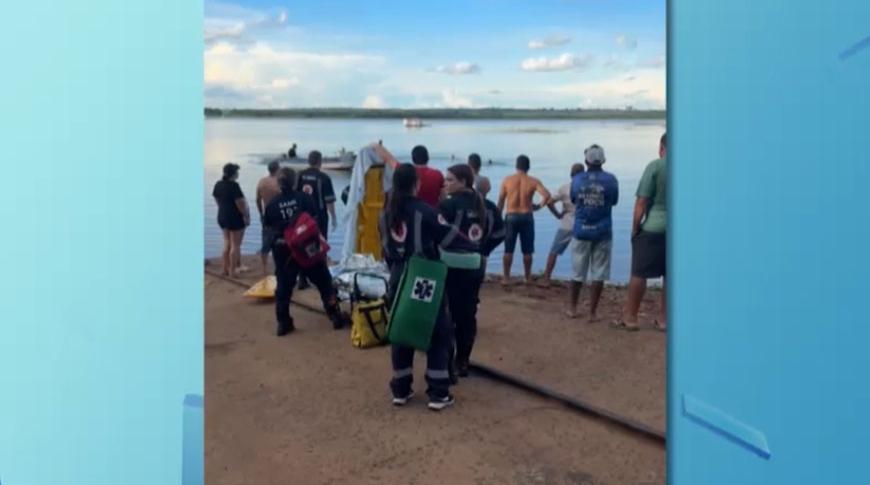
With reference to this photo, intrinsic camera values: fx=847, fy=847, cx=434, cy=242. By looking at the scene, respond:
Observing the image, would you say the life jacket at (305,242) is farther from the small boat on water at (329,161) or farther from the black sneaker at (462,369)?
the black sneaker at (462,369)

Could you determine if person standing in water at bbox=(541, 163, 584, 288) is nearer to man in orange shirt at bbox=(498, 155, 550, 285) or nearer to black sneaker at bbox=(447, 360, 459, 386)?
man in orange shirt at bbox=(498, 155, 550, 285)

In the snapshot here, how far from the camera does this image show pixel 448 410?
2107 mm

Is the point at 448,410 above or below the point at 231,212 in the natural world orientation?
below

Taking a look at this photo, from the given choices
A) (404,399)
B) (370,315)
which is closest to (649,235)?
(404,399)

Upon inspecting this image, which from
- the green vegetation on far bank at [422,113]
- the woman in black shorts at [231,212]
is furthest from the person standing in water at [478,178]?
the woman in black shorts at [231,212]
